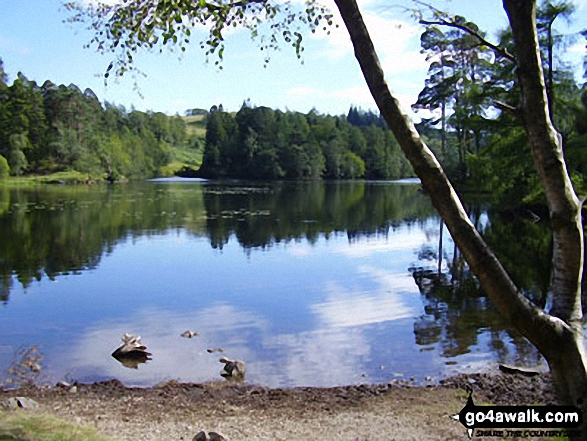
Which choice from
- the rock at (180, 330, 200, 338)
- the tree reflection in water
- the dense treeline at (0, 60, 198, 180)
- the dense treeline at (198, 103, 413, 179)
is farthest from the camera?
the dense treeline at (198, 103, 413, 179)

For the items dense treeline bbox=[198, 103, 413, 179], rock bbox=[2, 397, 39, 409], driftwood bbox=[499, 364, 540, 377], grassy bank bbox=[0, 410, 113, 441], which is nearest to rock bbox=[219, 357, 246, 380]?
rock bbox=[2, 397, 39, 409]

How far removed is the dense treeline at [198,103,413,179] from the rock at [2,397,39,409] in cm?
12941

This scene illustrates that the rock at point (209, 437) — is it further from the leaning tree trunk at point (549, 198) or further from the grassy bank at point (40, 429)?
the leaning tree trunk at point (549, 198)

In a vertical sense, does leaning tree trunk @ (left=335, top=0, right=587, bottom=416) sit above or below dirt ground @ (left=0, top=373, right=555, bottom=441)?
above

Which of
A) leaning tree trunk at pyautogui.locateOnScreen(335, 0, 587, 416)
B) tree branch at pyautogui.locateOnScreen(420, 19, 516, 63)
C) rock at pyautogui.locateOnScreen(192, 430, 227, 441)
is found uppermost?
tree branch at pyautogui.locateOnScreen(420, 19, 516, 63)

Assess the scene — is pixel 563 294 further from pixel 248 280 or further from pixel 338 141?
pixel 338 141

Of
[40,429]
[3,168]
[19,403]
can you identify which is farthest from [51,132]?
[40,429]

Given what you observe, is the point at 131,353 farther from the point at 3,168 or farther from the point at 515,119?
the point at 3,168

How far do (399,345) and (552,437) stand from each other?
7.33 metres

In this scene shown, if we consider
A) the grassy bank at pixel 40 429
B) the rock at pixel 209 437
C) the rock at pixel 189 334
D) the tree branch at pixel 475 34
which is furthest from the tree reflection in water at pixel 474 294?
the tree branch at pixel 475 34

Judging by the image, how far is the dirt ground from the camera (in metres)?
8.16

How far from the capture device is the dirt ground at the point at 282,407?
8156 mm

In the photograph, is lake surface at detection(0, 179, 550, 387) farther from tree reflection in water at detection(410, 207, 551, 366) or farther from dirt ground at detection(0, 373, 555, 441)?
dirt ground at detection(0, 373, 555, 441)

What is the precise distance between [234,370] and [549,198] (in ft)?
28.3
